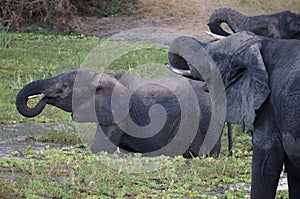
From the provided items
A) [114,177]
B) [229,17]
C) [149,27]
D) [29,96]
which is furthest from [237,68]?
[149,27]

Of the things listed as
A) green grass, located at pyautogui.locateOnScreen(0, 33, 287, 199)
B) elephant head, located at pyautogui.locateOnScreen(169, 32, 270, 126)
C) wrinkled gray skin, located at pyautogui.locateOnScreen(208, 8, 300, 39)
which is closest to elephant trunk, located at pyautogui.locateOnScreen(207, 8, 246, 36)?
wrinkled gray skin, located at pyautogui.locateOnScreen(208, 8, 300, 39)

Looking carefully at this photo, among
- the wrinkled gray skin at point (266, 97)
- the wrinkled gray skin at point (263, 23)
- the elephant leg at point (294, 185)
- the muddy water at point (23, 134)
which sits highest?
the wrinkled gray skin at point (263, 23)

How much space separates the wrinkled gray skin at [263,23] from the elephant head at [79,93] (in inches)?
111

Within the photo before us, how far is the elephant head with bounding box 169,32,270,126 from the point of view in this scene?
14.4 feet

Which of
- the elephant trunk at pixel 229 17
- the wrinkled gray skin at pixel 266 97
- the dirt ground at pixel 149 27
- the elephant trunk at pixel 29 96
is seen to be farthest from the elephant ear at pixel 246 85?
the dirt ground at pixel 149 27

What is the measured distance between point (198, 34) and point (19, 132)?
917cm

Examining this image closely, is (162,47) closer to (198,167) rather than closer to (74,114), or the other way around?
(74,114)

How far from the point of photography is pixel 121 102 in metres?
7.83

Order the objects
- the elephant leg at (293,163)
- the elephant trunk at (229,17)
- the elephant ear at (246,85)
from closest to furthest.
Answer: the elephant leg at (293,163), the elephant ear at (246,85), the elephant trunk at (229,17)

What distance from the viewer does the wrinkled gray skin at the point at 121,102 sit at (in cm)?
764

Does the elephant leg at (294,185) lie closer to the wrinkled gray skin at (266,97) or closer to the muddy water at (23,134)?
the wrinkled gray skin at (266,97)

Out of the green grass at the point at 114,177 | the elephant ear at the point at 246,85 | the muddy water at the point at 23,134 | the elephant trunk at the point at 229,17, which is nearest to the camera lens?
the elephant ear at the point at 246,85

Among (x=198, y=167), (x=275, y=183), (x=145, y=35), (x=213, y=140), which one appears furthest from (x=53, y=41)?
(x=275, y=183)

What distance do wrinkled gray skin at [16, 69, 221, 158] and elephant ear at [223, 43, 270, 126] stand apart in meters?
2.84
